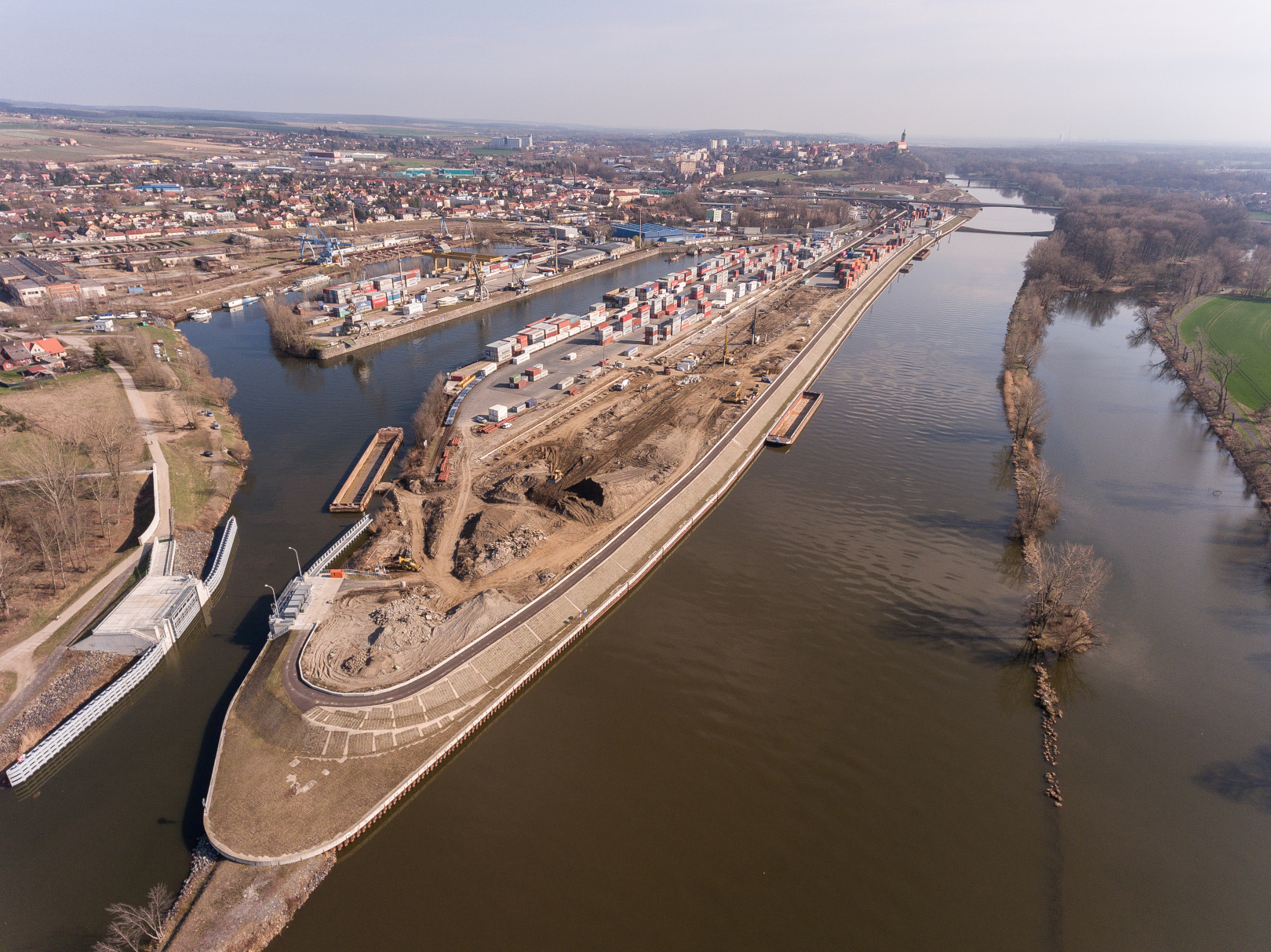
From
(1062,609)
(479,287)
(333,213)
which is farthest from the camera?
(333,213)

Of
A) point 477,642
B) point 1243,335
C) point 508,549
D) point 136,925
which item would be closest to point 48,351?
point 508,549

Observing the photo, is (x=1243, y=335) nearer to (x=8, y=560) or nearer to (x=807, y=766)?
(x=807, y=766)

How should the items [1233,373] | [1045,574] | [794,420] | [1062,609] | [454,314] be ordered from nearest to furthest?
1. [1062,609]
2. [1045,574]
3. [794,420]
4. [1233,373]
5. [454,314]

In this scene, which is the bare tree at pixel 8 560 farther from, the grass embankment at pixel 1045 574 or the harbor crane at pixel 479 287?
the harbor crane at pixel 479 287

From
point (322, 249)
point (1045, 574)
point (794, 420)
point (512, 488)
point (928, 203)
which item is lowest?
point (512, 488)

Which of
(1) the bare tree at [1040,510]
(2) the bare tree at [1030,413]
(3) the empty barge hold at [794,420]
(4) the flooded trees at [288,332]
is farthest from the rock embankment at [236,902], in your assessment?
(4) the flooded trees at [288,332]

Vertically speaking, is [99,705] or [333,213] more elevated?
[333,213]

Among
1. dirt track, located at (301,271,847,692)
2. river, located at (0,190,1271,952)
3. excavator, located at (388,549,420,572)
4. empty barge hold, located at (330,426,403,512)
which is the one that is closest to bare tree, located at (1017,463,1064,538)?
river, located at (0,190,1271,952)
